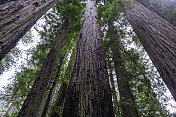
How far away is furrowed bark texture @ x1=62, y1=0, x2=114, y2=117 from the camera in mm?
951

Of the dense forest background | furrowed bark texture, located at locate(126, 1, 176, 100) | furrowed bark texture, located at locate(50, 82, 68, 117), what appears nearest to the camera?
furrowed bark texture, located at locate(126, 1, 176, 100)

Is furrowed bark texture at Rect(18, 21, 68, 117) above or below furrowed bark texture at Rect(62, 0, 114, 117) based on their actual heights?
above

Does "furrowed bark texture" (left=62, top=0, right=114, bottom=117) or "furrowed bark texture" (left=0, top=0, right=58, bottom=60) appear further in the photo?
"furrowed bark texture" (left=0, top=0, right=58, bottom=60)

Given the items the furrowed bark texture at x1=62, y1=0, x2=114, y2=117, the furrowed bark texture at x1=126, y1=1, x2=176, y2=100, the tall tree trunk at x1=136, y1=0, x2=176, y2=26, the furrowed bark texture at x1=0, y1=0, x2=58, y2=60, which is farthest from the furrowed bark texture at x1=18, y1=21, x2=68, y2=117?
the tall tree trunk at x1=136, y1=0, x2=176, y2=26

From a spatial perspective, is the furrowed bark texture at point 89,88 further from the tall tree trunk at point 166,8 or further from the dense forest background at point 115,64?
the tall tree trunk at point 166,8

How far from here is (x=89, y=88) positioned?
1.13 metres

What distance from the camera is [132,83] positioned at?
127 inches

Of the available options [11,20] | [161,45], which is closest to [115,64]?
[161,45]

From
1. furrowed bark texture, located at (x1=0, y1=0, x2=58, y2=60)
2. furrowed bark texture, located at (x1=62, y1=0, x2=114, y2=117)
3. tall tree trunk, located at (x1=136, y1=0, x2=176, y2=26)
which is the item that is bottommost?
furrowed bark texture, located at (x1=62, y1=0, x2=114, y2=117)

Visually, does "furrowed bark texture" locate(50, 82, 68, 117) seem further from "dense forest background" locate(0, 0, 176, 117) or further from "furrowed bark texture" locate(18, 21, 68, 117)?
"furrowed bark texture" locate(18, 21, 68, 117)

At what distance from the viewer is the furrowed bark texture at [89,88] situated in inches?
37.4

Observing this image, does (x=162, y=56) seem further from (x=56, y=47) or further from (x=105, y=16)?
(x=56, y=47)

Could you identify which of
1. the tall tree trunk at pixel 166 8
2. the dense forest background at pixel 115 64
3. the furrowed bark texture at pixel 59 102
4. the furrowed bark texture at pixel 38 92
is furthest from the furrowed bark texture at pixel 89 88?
the furrowed bark texture at pixel 59 102

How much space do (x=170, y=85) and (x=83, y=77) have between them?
127cm
